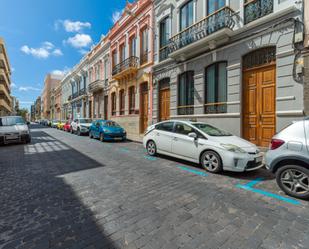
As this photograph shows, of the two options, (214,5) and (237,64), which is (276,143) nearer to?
(237,64)

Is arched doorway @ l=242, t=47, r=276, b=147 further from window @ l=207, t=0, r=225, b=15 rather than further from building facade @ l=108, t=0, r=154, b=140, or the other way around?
building facade @ l=108, t=0, r=154, b=140

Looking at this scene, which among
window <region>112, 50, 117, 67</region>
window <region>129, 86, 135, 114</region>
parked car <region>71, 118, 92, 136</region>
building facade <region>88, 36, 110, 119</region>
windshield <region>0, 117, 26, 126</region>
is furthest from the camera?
building facade <region>88, 36, 110, 119</region>

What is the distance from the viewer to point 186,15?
1248 centimetres

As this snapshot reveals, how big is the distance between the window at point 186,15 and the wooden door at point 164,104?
4337 mm

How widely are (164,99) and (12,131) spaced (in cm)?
987

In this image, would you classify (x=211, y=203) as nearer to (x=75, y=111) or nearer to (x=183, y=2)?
(x=183, y=2)

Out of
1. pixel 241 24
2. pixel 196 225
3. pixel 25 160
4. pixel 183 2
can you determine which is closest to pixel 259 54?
pixel 241 24

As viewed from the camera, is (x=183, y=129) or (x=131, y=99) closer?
(x=183, y=129)

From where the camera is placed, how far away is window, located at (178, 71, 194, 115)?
12.1 meters

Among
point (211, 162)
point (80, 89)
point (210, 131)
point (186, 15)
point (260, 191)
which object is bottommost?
point (260, 191)

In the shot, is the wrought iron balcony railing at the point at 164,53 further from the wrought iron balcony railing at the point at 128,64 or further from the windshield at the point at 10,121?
the windshield at the point at 10,121

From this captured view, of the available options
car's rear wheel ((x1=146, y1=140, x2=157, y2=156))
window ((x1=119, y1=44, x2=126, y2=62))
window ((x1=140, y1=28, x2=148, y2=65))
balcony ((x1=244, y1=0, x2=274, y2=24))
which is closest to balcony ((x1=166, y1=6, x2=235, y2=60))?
→ balcony ((x1=244, y1=0, x2=274, y2=24))

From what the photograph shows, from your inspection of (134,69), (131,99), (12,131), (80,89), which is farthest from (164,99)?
(80,89)

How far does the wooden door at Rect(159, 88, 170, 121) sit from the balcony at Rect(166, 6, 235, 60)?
2686 millimetres
